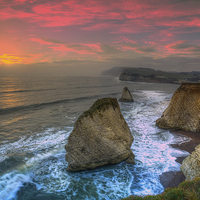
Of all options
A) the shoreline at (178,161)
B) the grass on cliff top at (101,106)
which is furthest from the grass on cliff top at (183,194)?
the grass on cliff top at (101,106)

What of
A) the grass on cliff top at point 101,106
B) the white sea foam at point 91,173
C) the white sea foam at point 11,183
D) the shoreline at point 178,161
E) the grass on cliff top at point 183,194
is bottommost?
the white sea foam at point 11,183

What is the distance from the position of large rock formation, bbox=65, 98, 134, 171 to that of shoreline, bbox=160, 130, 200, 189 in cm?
372

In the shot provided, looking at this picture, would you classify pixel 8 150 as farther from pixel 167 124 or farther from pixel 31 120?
pixel 167 124

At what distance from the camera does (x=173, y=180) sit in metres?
10.6

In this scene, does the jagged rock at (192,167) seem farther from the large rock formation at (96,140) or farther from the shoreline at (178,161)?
the large rock formation at (96,140)

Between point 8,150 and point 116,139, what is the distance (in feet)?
41.5

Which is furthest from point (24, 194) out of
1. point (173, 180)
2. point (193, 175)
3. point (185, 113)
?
point (185, 113)

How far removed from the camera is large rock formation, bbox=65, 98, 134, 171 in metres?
11.9

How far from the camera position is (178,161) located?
13.1 m

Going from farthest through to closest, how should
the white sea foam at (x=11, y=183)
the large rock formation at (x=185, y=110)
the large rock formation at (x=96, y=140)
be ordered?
the large rock formation at (x=185, y=110) → the large rock formation at (x=96, y=140) → the white sea foam at (x=11, y=183)

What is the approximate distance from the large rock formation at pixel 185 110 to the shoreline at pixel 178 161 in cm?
108

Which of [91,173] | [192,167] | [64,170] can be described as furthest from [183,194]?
[64,170]

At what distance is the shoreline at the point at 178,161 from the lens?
10412 millimetres

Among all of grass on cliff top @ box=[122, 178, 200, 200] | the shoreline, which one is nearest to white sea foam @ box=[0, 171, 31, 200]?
grass on cliff top @ box=[122, 178, 200, 200]
